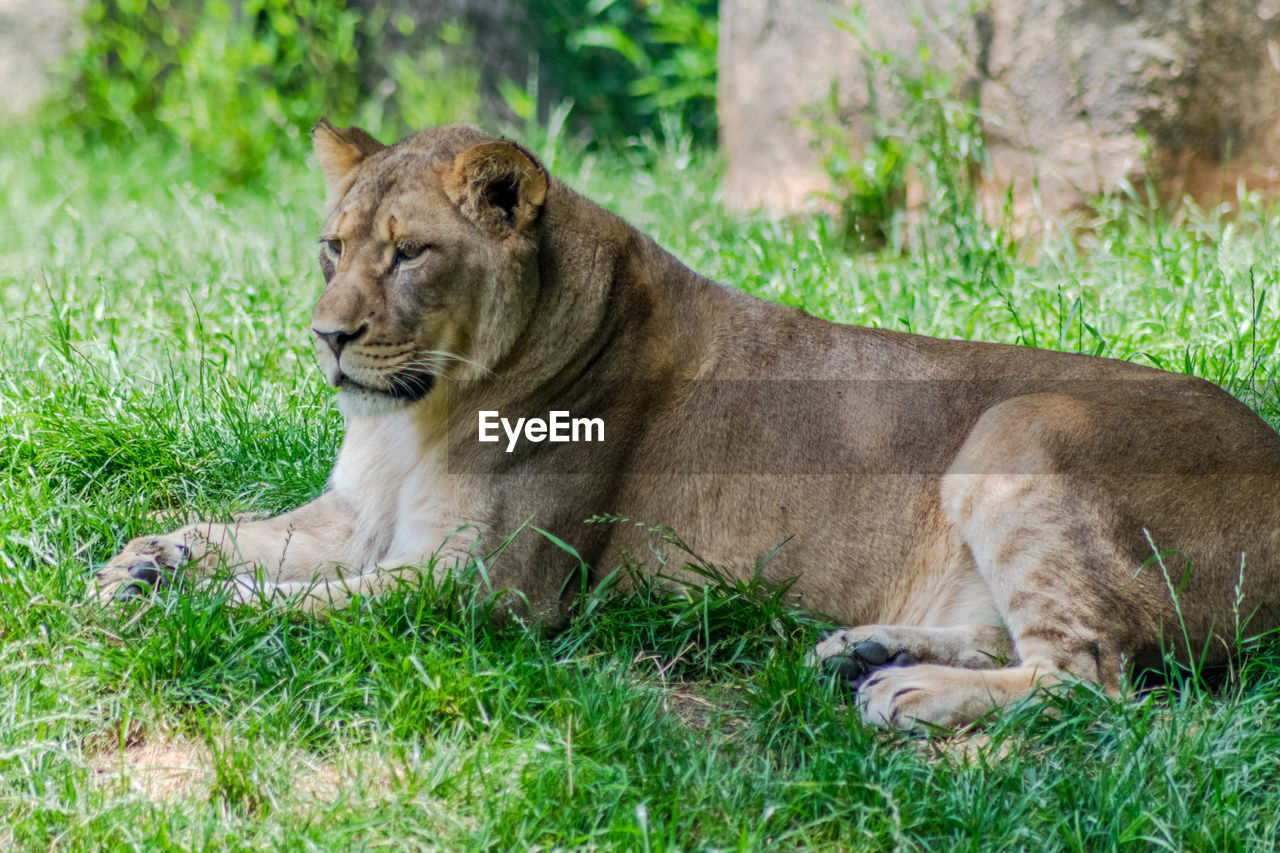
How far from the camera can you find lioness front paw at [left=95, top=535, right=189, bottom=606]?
126 inches

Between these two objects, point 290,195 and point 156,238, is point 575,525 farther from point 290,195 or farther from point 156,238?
point 290,195

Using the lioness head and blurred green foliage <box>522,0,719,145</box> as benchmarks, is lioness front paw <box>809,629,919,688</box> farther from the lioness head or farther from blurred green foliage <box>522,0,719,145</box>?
blurred green foliage <box>522,0,719,145</box>

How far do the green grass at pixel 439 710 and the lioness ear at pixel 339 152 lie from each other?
992mm

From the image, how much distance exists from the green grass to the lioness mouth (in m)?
0.49

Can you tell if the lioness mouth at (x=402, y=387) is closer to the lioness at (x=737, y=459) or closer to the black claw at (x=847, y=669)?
the lioness at (x=737, y=459)

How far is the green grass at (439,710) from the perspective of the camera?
7.97 feet

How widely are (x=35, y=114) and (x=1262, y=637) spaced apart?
825cm

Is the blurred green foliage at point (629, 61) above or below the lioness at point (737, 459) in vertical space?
above

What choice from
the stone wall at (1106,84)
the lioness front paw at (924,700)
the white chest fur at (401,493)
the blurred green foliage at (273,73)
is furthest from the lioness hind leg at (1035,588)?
the blurred green foliage at (273,73)

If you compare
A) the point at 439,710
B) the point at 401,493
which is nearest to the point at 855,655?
the point at 439,710

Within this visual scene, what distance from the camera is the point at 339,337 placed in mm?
3168

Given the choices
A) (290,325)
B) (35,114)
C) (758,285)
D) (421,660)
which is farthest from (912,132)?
(35,114)

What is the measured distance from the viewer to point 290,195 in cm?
785

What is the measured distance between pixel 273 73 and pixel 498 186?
6314 millimetres
